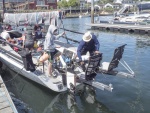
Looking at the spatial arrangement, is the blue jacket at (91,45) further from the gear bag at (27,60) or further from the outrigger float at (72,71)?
the gear bag at (27,60)

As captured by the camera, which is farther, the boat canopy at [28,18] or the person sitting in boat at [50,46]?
the boat canopy at [28,18]

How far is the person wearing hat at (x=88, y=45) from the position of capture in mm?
9367

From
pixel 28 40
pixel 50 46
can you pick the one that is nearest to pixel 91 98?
pixel 50 46

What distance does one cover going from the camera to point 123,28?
34.9 meters

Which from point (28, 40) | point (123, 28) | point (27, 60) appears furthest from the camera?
point (123, 28)

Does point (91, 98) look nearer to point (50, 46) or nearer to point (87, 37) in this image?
point (87, 37)

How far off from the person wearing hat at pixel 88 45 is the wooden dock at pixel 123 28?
23384 millimetres

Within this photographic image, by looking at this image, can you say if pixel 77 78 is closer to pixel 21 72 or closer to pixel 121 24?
pixel 21 72

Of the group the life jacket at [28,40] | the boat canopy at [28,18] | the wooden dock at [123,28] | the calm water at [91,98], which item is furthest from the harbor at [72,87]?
the wooden dock at [123,28]

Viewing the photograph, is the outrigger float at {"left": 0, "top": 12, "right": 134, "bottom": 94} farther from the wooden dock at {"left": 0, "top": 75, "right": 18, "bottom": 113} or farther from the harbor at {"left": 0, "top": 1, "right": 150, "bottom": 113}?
the wooden dock at {"left": 0, "top": 75, "right": 18, "bottom": 113}

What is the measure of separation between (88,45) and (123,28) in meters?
26.2

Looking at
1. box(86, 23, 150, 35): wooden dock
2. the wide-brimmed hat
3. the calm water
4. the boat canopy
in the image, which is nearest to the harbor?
the calm water

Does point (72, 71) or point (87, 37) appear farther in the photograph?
point (72, 71)

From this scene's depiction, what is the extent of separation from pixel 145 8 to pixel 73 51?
47.2m
